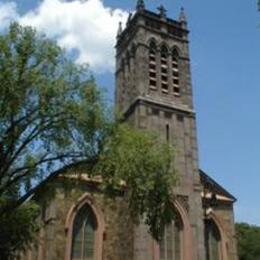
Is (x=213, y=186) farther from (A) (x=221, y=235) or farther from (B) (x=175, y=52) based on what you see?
(B) (x=175, y=52)

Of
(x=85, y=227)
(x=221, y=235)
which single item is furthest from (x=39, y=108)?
(x=221, y=235)

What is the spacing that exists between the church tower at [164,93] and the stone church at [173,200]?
0.18ft

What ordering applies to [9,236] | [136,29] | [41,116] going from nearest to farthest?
1. [41,116]
2. [9,236]
3. [136,29]

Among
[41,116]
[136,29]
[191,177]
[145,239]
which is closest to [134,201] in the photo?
[41,116]

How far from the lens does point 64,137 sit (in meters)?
14.7

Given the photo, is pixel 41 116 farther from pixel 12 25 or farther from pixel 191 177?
pixel 191 177

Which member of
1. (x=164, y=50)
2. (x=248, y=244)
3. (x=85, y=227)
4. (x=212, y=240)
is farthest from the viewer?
(x=248, y=244)

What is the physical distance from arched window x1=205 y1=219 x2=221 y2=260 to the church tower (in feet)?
6.45

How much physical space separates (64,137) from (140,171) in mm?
2644

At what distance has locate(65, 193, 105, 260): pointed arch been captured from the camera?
77.4ft

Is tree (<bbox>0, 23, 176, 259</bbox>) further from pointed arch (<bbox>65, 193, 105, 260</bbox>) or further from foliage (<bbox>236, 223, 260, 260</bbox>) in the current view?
foliage (<bbox>236, 223, 260, 260</bbox>)

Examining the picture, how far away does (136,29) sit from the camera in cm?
3028

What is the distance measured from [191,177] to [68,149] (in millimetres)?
13070

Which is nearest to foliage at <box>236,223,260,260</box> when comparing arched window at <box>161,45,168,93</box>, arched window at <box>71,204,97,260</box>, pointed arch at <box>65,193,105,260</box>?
arched window at <box>161,45,168,93</box>
